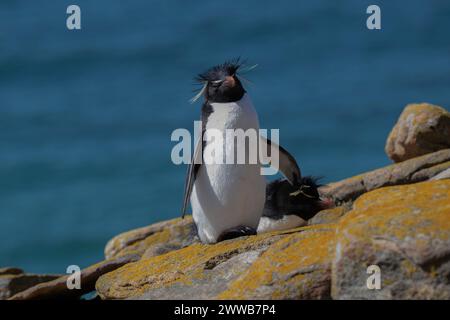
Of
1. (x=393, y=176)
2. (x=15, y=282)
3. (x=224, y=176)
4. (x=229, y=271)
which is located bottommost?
(x=15, y=282)

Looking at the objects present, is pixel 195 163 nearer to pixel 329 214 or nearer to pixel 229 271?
pixel 229 271

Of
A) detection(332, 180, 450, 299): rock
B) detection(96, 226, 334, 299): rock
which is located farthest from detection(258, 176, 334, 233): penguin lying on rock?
detection(332, 180, 450, 299): rock

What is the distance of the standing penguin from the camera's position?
708 centimetres

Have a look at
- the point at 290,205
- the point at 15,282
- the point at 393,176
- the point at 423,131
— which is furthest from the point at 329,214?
the point at 15,282

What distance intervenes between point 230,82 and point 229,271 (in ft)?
5.92

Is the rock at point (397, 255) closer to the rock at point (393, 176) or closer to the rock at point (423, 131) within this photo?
the rock at point (393, 176)

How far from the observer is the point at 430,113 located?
1023 centimetres

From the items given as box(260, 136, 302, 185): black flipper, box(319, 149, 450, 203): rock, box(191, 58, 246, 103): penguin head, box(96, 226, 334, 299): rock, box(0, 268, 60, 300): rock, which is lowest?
box(0, 268, 60, 300): rock

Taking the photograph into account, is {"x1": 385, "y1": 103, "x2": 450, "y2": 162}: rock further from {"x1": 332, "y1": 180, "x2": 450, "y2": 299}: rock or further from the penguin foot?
{"x1": 332, "y1": 180, "x2": 450, "y2": 299}: rock

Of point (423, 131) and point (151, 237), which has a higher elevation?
point (423, 131)

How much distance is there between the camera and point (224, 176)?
7.08m

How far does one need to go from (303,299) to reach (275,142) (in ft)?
10.4

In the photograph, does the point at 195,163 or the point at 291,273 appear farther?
the point at 195,163

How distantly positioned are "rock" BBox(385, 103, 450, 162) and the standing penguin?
11.3 ft
